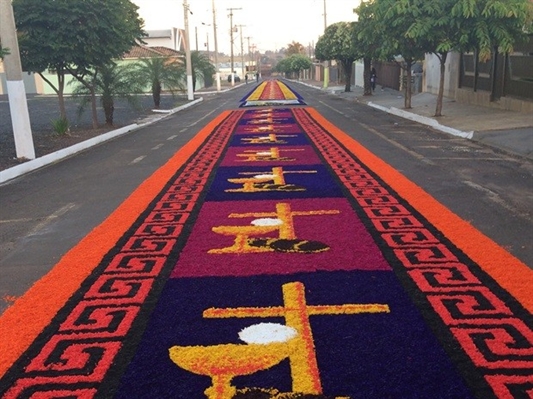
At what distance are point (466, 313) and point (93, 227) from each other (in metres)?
4.29

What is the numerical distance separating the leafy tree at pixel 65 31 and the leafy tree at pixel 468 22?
882 centimetres

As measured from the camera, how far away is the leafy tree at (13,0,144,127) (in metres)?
14.9

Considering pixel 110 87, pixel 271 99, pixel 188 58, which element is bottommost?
pixel 271 99

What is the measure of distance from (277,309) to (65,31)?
13553mm

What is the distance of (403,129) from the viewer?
1606 centimetres

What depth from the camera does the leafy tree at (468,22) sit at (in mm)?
15603

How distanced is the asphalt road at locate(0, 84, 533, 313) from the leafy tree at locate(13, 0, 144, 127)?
288 centimetres

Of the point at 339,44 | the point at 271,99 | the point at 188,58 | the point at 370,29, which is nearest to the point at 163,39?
the point at 188,58

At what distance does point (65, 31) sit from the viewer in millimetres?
15117

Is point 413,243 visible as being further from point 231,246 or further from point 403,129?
point 403,129

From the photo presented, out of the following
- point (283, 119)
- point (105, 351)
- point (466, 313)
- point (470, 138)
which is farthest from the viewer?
point (283, 119)

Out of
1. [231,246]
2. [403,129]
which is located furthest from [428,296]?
[403,129]

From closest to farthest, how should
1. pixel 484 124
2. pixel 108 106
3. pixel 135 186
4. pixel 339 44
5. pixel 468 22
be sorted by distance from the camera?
pixel 135 186 → pixel 484 124 → pixel 468 22 → pixel 108 106 → pixel 339 44

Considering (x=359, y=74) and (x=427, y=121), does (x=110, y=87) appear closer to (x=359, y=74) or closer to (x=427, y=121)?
(x=427, y=121)
